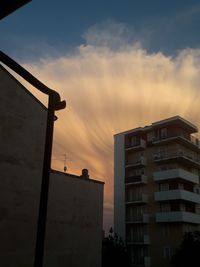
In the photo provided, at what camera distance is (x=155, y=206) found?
51.6 meters

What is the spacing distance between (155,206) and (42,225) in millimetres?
49725

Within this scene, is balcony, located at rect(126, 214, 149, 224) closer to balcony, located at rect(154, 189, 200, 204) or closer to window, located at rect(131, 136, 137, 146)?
balcony, located at rect(154, 189, 200, 204)

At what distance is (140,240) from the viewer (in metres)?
51.1

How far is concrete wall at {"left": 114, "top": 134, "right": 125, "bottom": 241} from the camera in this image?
2136 inches

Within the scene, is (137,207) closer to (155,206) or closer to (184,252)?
(155,206)

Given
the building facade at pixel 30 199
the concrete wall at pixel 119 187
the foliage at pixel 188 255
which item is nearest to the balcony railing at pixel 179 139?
the concrete wall at pixel 119 187

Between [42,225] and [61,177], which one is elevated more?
[61,177]

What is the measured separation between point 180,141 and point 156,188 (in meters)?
8.01

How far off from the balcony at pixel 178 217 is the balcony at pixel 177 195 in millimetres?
1970

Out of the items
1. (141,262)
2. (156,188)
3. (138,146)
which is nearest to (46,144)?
(141,262)

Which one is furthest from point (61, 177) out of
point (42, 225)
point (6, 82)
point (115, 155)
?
point (115, 155)

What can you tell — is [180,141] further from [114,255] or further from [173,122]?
[114,255]

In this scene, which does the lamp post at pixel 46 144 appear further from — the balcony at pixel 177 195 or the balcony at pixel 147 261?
the balcony at pixel 147 261

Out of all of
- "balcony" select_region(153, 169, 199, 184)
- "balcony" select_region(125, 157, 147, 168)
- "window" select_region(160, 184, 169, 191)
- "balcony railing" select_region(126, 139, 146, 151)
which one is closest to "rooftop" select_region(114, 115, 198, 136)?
"balcony railing" select_region(126, 139, 146, 151)
